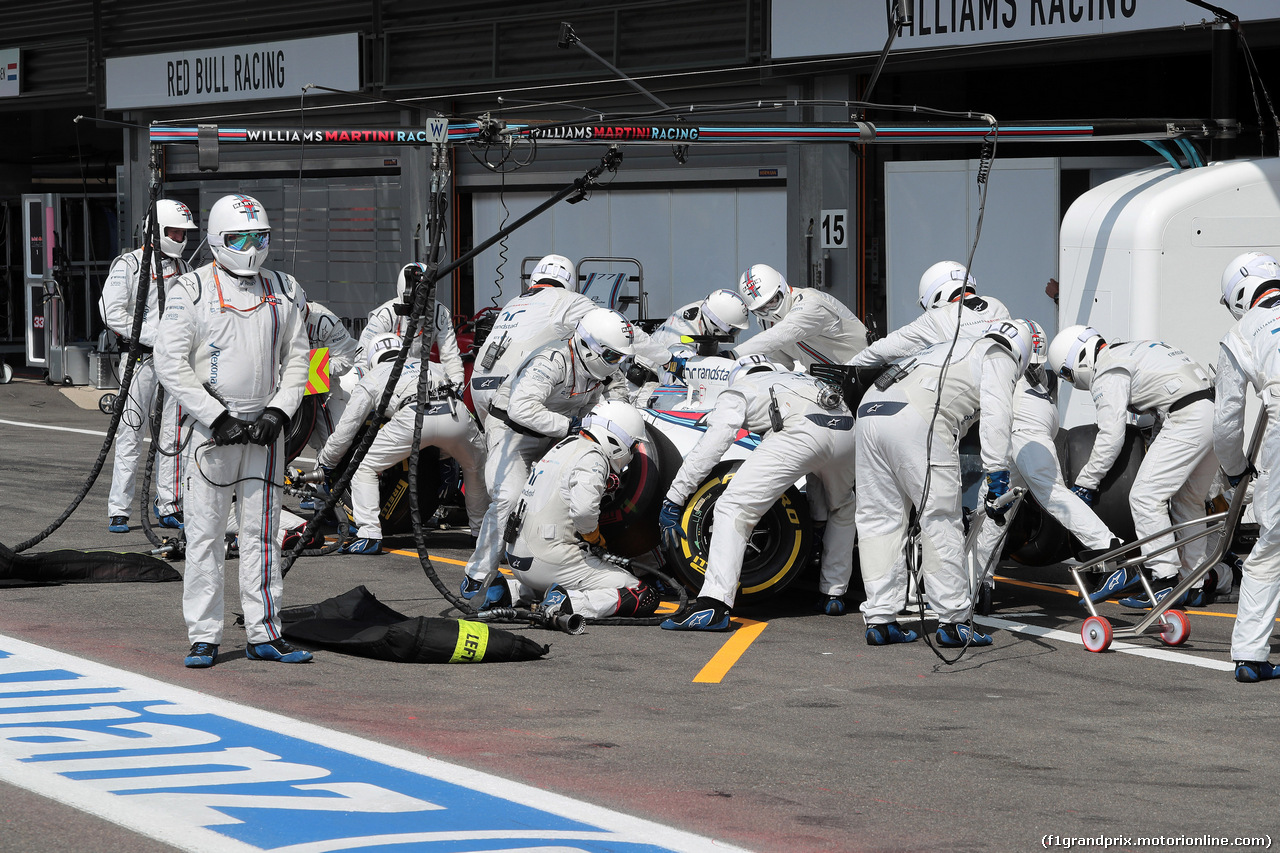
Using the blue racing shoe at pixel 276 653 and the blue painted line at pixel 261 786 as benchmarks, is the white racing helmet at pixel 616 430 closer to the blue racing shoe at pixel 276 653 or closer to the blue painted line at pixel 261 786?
the blue racing shoe at pixel 276 653

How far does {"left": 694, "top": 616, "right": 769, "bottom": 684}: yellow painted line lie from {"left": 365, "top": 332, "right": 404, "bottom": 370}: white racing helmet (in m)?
3.60

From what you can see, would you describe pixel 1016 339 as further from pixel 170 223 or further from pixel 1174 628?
pixel 170 223

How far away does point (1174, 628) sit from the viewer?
8367 mm

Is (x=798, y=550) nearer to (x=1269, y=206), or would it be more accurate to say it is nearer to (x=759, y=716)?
(x=759, y=716)

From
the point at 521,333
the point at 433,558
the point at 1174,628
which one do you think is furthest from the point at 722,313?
the point at 1174,628

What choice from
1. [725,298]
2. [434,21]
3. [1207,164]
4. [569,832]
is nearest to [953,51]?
[1207,164]

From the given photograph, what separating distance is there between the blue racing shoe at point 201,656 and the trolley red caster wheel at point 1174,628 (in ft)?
16.4

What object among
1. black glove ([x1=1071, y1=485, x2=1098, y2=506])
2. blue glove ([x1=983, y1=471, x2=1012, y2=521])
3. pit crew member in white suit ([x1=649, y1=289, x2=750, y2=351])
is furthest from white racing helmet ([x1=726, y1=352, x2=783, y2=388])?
black glove ([x1=1071, y1=485, x2=1098, y2=506])

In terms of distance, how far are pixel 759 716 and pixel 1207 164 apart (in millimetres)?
7227

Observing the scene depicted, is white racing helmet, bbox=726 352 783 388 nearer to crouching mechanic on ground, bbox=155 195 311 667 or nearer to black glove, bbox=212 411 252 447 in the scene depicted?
crouching mechanic on ground, bbox=155 195 311 667

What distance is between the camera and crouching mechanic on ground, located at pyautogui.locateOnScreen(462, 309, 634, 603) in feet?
30.9

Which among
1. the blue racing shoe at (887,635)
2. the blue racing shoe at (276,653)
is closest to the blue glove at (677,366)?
the blue racing shoe at (887,635)

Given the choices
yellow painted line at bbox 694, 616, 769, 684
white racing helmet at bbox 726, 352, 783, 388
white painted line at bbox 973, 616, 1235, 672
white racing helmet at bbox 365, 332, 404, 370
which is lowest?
white painted line at bbox 973, 616, 1235, 672

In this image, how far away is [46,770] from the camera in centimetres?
573
